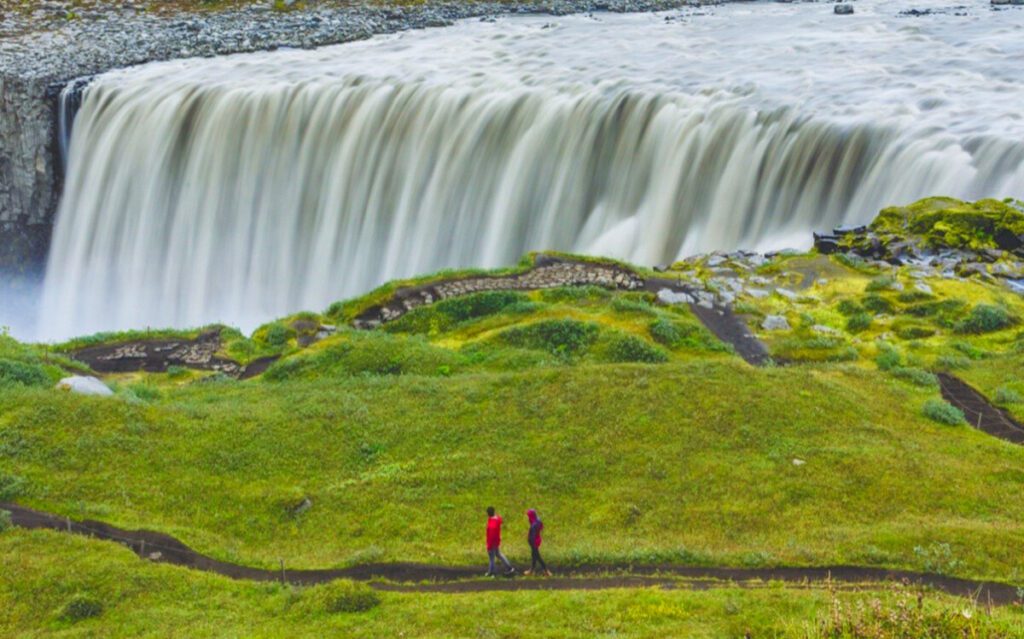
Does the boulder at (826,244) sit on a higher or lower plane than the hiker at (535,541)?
higher

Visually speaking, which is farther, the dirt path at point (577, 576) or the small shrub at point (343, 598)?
the dirt path at point (577, 576)

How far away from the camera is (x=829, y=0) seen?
250ft

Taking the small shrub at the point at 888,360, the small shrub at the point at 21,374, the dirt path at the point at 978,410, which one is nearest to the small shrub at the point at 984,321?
the small shrub at the point at 888,360

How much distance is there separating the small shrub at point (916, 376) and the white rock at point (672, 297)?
7.73 m

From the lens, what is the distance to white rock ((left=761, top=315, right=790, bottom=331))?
3059cm

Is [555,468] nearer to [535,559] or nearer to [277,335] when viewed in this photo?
[535,559]

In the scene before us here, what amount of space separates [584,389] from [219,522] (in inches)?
369

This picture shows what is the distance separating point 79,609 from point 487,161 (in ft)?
110

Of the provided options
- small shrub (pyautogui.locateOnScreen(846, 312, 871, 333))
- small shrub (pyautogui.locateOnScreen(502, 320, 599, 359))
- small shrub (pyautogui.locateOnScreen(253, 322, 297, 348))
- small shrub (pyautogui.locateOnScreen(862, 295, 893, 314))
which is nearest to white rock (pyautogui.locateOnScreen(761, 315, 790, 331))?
small shrub (pyautogui.locateOnScreen(846, 312, 871, 333))

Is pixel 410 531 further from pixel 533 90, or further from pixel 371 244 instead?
pixel 533 90

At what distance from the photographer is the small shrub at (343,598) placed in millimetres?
15196

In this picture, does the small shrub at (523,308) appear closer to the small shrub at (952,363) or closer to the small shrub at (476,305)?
the small shrub at (476,305)

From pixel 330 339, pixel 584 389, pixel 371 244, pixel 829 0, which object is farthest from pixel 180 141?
pixel 829 0

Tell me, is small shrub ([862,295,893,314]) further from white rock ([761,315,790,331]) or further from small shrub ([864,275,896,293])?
white rock ([761,315,790,331])
